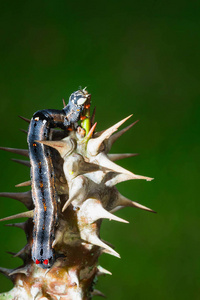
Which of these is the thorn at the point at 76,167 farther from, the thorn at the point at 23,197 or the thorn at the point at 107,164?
the thorn at the point at 23,197

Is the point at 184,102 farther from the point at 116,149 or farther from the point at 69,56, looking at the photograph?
the point at 69,56

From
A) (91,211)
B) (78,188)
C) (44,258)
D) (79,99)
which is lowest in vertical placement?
(44,258)

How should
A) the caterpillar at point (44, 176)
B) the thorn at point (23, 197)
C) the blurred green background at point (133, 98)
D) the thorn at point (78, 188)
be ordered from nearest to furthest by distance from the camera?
the thorn at point (78, 188), the caterpillar at point (44, 176), the thorn at point (23, 197), the blurred green background at point (133, 98)

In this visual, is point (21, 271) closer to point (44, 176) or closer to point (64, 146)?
point (44, 176)

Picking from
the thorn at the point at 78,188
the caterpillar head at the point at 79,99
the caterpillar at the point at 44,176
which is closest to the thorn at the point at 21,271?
the caterpillar at the point at 44,176

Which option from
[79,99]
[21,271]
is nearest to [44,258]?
[21,271]

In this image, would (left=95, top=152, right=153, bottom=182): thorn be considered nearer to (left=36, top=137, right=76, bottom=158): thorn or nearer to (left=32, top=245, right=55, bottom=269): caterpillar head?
(left=36, top=137, right=76, bottom=158): thorn
